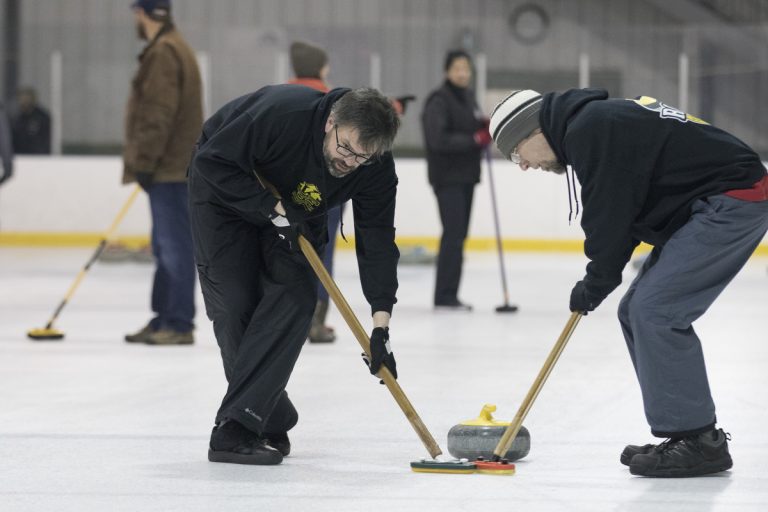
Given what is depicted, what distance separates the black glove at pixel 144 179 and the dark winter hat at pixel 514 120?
2962 mm

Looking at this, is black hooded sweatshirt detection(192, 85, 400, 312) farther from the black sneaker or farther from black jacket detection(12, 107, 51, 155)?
black jacket detection(12, 107, 51, 155)

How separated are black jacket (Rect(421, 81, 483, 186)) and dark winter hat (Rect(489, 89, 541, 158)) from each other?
4510mm

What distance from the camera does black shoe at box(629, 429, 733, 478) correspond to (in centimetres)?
365

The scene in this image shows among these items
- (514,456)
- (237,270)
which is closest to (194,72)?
(237,270)

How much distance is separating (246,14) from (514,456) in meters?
13.6

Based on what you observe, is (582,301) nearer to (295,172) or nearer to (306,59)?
(295,172)

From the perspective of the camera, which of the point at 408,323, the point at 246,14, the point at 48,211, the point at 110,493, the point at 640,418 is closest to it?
the point at 110,493

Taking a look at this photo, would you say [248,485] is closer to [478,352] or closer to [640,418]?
[640,418]

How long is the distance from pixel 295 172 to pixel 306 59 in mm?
2881

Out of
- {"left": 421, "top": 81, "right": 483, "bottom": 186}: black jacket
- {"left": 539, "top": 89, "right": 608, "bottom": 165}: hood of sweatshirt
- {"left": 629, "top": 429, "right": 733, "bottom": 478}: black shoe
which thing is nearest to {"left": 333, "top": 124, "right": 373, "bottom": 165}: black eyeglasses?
{"left": 539, "top": 89, "right": 608, "bottom": 165}: hood of sweatshirt

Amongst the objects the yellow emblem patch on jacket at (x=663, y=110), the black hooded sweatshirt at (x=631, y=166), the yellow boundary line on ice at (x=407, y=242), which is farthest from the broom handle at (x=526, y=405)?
the yellow boundary line on ice at (x=407, y=242)

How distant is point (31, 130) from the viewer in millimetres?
13859

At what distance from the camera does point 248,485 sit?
140 inches

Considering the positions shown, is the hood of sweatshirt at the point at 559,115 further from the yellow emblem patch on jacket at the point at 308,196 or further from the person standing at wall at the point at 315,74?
the person standing at wall at the point at 315,74
